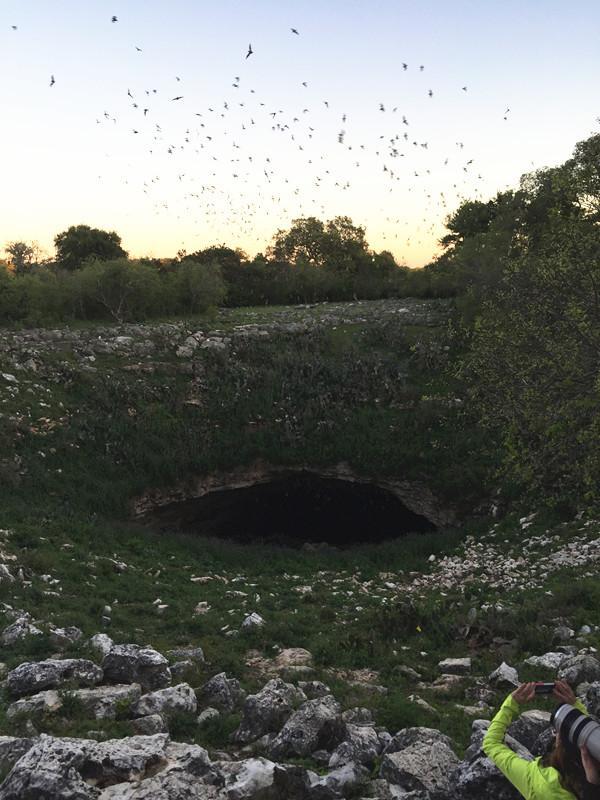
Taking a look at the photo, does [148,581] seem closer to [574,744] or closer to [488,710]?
[488,710]

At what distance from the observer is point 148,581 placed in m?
14.4

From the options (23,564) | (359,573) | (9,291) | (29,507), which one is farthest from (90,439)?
(9,291)

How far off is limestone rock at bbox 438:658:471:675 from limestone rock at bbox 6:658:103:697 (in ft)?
18.5

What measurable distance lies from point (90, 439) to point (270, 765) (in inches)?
756

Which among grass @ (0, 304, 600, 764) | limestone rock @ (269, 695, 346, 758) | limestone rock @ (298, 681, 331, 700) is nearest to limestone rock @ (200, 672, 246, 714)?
grass @ (0, 304, 600, 764)

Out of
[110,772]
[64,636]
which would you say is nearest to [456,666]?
[110,772]

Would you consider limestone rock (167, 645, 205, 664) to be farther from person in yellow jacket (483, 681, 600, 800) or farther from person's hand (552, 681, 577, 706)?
person's hand (552, 681, 577, 706)

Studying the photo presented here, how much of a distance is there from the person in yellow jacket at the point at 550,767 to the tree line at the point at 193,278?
1685 inches

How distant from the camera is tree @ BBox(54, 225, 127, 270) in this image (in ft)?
244

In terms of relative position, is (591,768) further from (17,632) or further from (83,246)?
(83,246)

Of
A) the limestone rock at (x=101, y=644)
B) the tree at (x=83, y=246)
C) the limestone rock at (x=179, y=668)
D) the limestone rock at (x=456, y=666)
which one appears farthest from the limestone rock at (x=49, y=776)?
the tree at (x=83, y=246)

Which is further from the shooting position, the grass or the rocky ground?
the grass

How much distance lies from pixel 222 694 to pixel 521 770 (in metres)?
4.66

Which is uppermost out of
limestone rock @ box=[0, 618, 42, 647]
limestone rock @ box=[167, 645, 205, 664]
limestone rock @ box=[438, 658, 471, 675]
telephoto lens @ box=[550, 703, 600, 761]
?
telephoto lens @ box=[550, 703, 600, 761]
